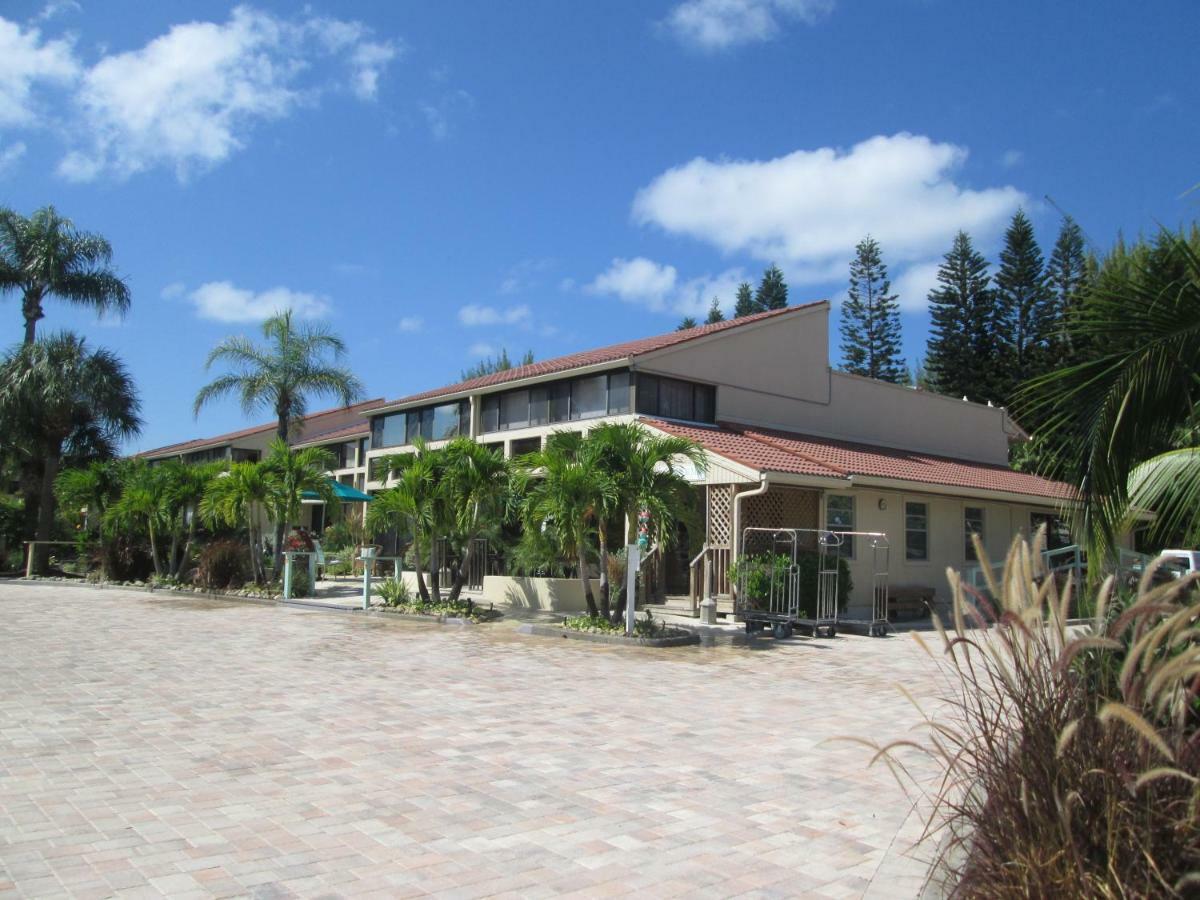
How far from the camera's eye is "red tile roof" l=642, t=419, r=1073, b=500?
58.7 ft

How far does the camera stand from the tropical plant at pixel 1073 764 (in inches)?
114

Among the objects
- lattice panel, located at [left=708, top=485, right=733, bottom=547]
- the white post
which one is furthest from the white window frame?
the white post

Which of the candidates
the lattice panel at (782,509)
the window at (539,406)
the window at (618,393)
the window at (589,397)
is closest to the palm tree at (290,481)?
the window at (539,406)

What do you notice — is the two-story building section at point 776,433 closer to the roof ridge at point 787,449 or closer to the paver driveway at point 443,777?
the roof ridge at point 787,449

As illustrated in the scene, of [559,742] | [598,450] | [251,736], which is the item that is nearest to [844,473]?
[598,450]

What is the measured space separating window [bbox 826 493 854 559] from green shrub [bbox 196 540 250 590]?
14923 mm

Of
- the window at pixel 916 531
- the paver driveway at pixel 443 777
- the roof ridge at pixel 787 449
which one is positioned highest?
the roof ridge at pixel 787 449

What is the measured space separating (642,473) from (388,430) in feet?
56.7

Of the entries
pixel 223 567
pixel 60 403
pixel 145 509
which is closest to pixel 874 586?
pixel 223 567

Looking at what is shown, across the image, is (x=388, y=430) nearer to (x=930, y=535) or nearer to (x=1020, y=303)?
(x=930, y=535)

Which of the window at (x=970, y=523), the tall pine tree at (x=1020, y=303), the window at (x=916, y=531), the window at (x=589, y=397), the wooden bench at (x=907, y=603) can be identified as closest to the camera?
the wooden bench at (x=907, y=603)

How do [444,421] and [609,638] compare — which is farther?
[444,421]

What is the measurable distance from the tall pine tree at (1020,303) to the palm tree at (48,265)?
37.1 meters

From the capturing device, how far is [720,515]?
698 inches
